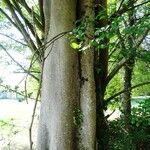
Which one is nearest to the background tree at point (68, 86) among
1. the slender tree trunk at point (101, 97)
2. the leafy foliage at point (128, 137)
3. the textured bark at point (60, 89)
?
the textured bark at point (60, 89)

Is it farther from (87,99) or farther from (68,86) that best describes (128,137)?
(68,86)

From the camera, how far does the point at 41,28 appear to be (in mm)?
6578

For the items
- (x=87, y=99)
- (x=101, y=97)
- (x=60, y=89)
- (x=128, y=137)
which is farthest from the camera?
(x=128, y=137)

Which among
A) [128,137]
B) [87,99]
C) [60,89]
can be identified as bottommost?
[128,137]

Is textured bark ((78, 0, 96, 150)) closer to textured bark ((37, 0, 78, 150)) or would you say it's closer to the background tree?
the background tree

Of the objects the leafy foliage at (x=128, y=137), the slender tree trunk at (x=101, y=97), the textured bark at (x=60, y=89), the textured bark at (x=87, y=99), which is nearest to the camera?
the textured bark at (x=60, y=89)

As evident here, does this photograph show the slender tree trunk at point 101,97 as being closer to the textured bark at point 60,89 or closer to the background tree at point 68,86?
the background tree at point 68,86

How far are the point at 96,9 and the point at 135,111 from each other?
92.4 inches

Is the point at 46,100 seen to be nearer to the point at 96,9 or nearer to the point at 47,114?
the point at 47,114

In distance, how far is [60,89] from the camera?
18.3ft

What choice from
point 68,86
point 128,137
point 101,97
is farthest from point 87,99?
point 128,137

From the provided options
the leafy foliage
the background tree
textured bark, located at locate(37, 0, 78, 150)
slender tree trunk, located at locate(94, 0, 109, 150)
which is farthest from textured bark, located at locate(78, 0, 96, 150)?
the leafy foliage

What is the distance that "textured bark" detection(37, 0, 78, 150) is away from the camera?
18.2 ft

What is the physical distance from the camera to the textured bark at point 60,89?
18.2ft
